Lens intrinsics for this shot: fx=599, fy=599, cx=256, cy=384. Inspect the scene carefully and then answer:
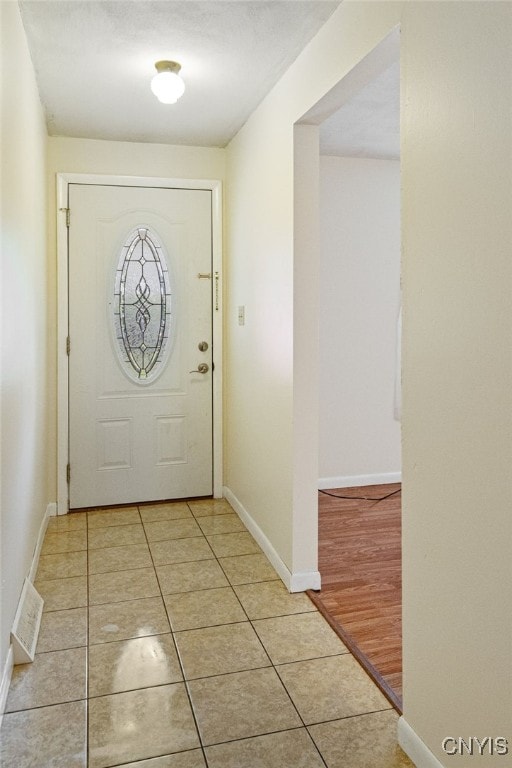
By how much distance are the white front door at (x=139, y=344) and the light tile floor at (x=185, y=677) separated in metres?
0.91

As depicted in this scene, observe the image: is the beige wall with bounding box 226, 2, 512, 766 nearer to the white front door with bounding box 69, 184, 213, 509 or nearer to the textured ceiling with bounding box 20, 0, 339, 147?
the textured ceiling with bounding box 20, 0, 339, 147

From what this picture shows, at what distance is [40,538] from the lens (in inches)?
127

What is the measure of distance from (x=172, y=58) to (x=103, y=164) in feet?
4.43

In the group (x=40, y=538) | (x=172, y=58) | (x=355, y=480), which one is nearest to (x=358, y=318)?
(x=355, y=480)

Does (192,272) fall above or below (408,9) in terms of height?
below

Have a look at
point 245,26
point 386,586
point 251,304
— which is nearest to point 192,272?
point 251,304

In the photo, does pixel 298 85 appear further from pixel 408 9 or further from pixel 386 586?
pixel 386 586

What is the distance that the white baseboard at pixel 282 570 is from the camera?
2.72 meters

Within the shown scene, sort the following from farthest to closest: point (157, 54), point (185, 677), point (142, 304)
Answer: point (142, 304) → point (157, 54) → point (185, 677)

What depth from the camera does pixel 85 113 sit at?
330cm

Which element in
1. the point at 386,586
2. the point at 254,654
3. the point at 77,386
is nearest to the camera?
the point at 254,654

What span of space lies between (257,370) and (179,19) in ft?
5.62

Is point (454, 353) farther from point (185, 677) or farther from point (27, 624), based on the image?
point (27, 624)

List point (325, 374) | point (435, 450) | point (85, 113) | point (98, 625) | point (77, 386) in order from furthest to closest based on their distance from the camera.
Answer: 1. point (325, 374)
2. point (77, 386)
3. point (85, 113)
4. point (98, 625)
5. point (435, 450)
